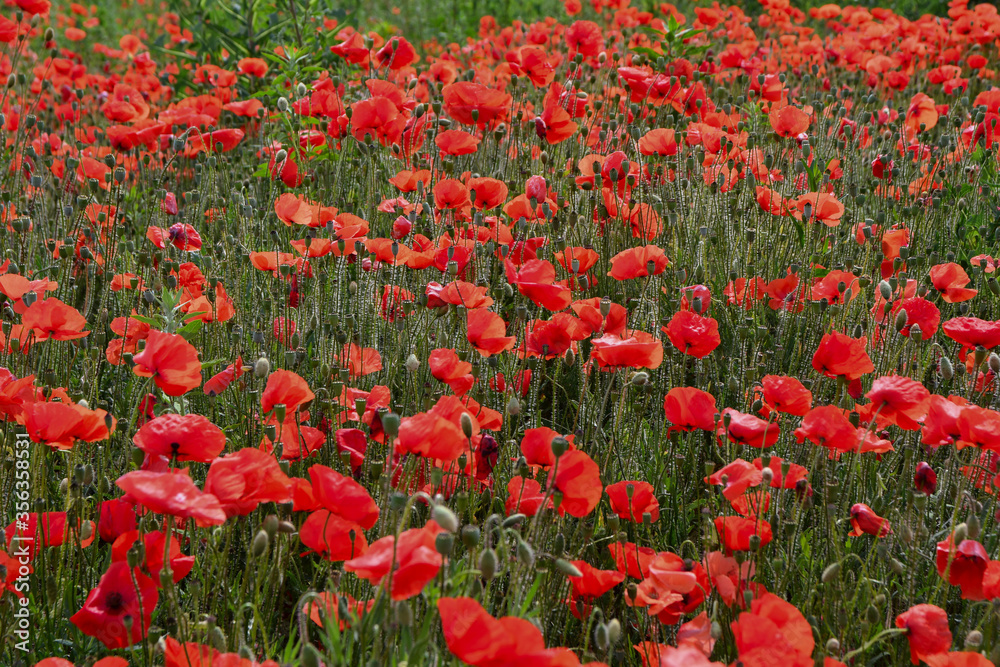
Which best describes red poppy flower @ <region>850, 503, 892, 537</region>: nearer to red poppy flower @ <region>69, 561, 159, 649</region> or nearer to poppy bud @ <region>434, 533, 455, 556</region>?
poppy bud @ <region>434, 533, 455, 556</region>

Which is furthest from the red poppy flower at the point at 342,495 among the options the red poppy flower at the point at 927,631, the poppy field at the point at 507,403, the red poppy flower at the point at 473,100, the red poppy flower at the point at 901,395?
the red poppy flower at the point at 473,100

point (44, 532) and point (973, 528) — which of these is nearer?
point (973, 528)

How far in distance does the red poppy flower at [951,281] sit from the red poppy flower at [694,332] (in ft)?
2.79

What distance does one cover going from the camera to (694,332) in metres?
2.05

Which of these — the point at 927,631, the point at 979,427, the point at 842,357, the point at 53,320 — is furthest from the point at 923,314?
the point at 53,320

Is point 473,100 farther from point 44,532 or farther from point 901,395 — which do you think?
point 44,532

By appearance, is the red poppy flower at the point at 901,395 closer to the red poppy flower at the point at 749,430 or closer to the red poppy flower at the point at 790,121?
the red poppy flower at the point at 749,430

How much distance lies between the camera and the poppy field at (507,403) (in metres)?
1.48

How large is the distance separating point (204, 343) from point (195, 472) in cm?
66

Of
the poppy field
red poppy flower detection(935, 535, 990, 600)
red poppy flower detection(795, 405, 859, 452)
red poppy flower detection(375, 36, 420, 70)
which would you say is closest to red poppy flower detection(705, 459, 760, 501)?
the poppy field

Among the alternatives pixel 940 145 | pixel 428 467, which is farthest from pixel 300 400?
pixel 940 145

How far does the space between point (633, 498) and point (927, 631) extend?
56cm

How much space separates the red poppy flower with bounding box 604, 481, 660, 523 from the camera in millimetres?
1752

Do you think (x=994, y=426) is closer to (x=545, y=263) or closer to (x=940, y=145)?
(x=545, y=263)
